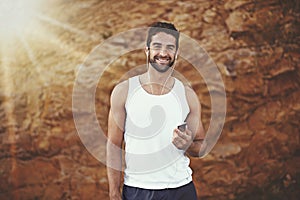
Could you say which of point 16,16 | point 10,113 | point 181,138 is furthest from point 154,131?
point 16,16

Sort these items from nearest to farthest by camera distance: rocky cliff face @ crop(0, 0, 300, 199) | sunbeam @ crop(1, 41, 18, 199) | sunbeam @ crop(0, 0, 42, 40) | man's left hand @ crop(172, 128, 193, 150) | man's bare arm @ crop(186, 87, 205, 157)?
man's left hand @ crop(172, 128, 193, 150) < man's bare arm @ crop(186, 87, 205, 157) < rocky cliff face @ crop(0, 0, 300, 199) < sunbeam @ crop(1, 41, 18, 199) < sunbeam @ crop(0, 0, 42, 40)

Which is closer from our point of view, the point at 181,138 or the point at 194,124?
the point at 181,138

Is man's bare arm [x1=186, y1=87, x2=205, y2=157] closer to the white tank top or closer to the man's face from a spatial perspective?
the white tank top

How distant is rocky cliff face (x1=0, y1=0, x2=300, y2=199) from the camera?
4406 mm

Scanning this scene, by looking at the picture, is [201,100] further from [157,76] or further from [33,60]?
[157,76]

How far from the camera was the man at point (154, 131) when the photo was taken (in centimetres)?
205

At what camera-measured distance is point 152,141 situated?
205 centimetres

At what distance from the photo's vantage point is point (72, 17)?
15.7 feet

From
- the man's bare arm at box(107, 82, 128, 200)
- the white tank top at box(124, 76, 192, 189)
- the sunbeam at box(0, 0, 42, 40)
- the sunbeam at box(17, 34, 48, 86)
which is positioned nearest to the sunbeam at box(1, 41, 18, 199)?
the sunbeam at box(17, 34, 48, 86)

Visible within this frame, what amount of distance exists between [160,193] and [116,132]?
0.35 metres

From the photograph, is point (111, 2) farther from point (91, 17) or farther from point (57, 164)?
point (57, 164)

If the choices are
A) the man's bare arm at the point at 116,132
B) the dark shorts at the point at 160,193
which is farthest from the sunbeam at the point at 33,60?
the dark shorts at the point at 160,193

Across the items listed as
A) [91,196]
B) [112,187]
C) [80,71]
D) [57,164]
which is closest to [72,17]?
[80,71]

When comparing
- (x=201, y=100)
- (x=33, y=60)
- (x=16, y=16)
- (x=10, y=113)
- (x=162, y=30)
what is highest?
(x=162, y=30)
